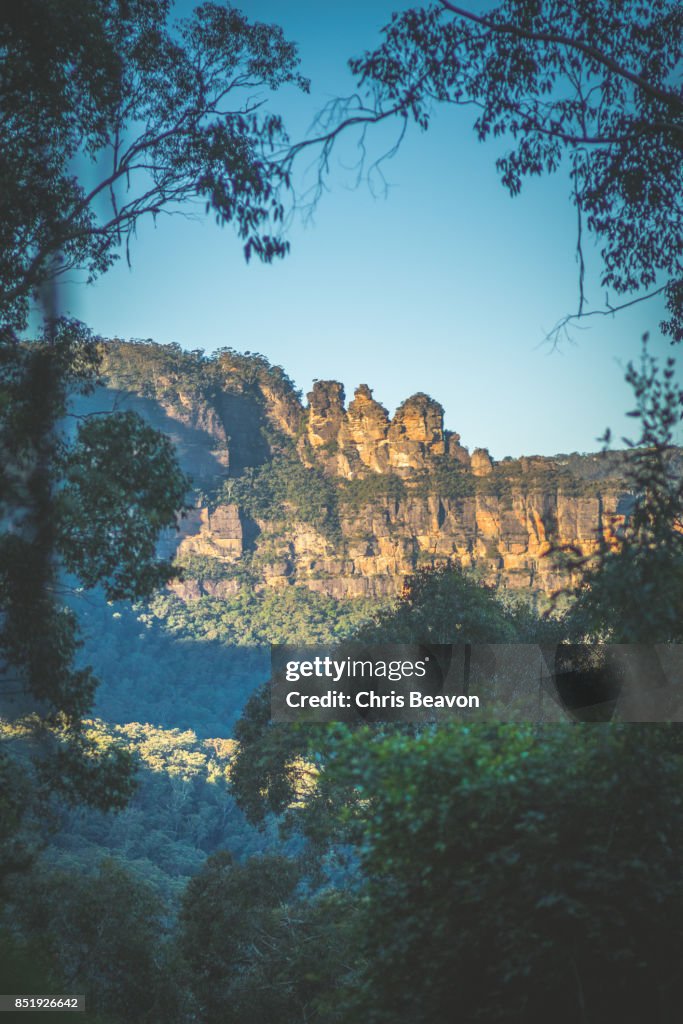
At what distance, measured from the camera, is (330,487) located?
67938 mm

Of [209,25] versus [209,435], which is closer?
[209,25]

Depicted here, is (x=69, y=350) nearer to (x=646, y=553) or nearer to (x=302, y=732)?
(x=646, y=553)

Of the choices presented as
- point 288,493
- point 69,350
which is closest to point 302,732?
point 69,350

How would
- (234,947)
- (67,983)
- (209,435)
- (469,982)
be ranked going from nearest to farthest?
1. (469,982)
2. (67,983)
3. (234,947)
4. (209,435)

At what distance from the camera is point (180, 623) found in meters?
62.1

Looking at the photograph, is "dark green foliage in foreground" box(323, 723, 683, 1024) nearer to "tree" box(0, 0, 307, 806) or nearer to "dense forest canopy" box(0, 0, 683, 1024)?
"dense forest canopy" box(0, 0, 683, 1024)

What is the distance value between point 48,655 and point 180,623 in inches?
2186

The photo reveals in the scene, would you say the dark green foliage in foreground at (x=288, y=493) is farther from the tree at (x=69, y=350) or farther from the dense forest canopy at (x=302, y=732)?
the tree at (x=69, y=350)

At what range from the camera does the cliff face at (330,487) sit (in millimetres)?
54531

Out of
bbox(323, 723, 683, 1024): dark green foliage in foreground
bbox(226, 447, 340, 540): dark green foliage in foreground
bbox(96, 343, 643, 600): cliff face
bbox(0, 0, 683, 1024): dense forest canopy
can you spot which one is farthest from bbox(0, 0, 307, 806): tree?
bbox(226, 447, 340, 540): dark green foliage in foreground

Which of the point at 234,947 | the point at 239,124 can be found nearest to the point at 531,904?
the point at 239,124

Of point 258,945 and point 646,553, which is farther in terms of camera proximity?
point 258,945

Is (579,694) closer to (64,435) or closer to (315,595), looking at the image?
(64,435)

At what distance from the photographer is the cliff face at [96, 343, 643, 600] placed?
5453 cm
